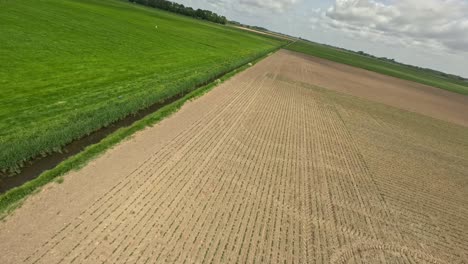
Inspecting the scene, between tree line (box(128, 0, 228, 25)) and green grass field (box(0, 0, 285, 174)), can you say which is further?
tree line (box(128, 0, 228, 25))

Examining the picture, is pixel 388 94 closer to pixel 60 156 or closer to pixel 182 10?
pixel 60 156

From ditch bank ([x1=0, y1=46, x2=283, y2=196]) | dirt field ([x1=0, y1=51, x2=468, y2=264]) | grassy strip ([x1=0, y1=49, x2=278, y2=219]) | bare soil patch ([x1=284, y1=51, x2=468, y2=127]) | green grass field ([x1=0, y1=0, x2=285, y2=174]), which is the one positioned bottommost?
bare soil patch ([x1=284, y1=51, x2=468, y2=127])

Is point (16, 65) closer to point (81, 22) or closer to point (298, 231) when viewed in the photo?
point (298, 231)

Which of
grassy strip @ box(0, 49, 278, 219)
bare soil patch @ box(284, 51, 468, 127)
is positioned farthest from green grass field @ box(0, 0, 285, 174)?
bare soil patch @ box(284, 51, 468, 127)

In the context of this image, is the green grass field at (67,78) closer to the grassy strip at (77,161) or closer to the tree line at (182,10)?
the grassy strip at (77,161)

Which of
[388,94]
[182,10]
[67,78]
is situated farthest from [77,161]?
[182,10]

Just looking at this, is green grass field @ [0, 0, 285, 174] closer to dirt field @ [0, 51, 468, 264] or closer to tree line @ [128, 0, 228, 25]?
dirt field @ [0, 51, 468, 264]

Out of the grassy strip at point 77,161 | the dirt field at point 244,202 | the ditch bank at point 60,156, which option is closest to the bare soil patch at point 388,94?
the dirt field at point 244,202

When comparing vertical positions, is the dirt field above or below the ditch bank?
above
